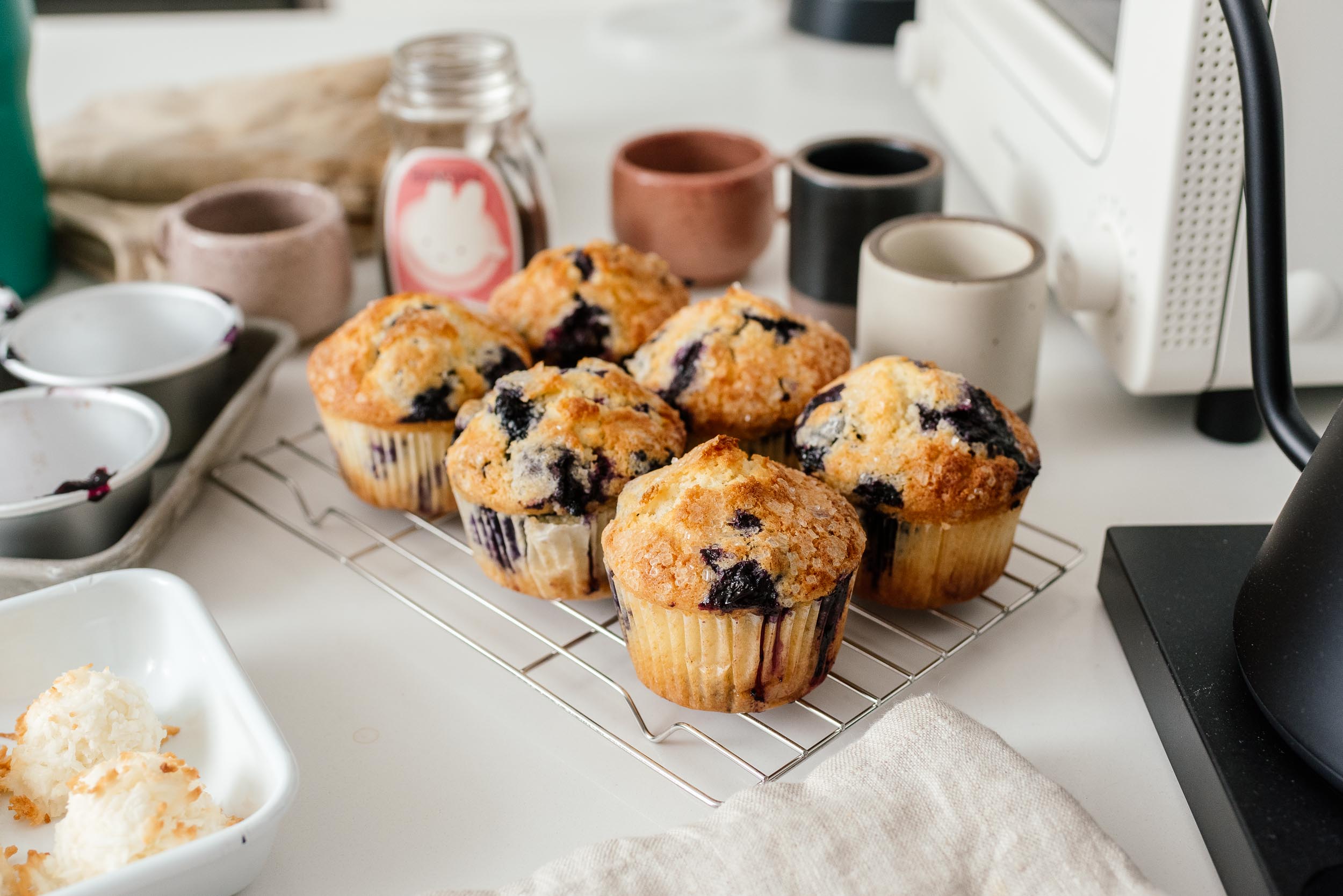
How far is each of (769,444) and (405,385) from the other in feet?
0.88

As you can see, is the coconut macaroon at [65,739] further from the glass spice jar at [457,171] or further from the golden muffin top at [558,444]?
the glass spice jar at [457,171]

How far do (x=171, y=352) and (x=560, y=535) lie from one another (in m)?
0.50

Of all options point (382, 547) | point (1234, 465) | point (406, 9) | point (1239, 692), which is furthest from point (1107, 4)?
point (406, 9)

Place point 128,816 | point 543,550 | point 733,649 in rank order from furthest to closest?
1. point 543,550
2. point 733,649
3. point 128,816

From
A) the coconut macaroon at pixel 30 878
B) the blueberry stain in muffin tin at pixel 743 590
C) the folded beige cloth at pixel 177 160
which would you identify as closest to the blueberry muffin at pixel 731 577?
the blueberry stain in muffin tin at pixel 743 590

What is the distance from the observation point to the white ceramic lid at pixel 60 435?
2.94 ft

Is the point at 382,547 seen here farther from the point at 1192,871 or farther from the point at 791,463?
the point at 1192,871

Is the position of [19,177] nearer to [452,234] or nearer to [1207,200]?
[452,234]

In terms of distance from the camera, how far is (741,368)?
0.85m

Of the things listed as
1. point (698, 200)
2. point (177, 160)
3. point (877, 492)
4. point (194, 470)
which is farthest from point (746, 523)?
point (177, 160)

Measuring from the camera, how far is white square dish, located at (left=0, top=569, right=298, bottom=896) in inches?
22.5

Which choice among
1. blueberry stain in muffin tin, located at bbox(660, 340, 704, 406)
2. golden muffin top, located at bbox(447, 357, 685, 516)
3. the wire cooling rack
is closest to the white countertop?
the wire cooling rack

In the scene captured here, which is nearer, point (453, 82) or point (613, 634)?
point (613, 634)

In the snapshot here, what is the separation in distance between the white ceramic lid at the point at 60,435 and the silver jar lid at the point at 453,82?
38cm
